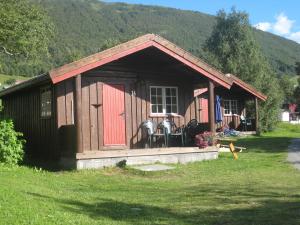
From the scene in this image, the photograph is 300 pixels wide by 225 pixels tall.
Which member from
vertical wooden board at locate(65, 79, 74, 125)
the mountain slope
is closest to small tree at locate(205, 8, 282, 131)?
vertical wooden board at locate(65, 79, 74, 125)

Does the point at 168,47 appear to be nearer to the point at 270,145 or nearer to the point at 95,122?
the point at 95,122

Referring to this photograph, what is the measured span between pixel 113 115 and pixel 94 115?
681 mm

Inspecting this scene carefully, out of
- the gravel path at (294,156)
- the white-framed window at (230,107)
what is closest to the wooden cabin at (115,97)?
the gravel path at (294,156)

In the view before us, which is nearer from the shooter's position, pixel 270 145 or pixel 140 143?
pixel 140 143

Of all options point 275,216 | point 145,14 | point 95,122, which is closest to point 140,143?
point 95,122

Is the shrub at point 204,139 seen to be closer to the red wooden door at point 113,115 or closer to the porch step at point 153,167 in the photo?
the porch step at point 153,167

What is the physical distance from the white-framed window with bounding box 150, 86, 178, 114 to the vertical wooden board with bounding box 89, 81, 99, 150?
2.30m

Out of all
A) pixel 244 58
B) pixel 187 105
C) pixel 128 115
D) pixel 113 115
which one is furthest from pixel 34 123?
pixel 244 58

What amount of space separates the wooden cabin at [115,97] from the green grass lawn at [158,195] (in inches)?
90.2

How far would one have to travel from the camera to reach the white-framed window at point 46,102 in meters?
16.2

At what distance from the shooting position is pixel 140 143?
16.7 metres

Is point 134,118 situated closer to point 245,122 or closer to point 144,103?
point 144,103

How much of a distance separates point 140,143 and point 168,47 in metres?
3.41

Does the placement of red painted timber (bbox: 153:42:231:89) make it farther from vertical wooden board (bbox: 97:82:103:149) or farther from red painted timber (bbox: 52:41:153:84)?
vertical wooden board (bbox: 97:82:103:149)
